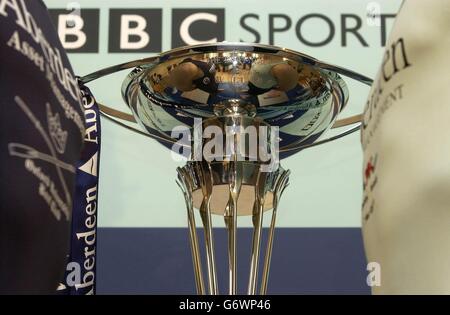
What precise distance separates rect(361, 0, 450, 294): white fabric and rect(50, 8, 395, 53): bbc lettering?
1.45m

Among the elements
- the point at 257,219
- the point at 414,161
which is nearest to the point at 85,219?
the point at 257,219

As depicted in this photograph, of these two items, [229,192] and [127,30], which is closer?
[229,192]

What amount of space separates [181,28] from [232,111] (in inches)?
28.4

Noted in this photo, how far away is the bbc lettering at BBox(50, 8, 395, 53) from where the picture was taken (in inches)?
83.9

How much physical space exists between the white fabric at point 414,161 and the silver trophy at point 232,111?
592mm

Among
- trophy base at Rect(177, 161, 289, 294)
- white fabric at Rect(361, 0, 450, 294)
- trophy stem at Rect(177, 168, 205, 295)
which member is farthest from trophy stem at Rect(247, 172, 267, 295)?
white fabric at Rect(361, 0, 450, 294)

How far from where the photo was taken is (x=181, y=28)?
2143 millimetres

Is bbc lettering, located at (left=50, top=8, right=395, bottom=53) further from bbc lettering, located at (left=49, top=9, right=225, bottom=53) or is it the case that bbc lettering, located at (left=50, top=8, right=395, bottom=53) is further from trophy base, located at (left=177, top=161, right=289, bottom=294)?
trophy base, located at (left=177, top=161, right=289, bottom=294)

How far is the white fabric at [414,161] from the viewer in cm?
66

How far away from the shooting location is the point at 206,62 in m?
1.35

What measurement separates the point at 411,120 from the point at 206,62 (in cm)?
71

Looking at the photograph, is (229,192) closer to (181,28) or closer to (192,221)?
(192,221)

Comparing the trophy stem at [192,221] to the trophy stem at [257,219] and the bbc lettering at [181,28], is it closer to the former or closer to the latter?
the trophy stem at [257,219]

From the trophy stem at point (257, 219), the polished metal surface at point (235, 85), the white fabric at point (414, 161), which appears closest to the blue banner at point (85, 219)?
the polished metal surface at point (235, 85)
